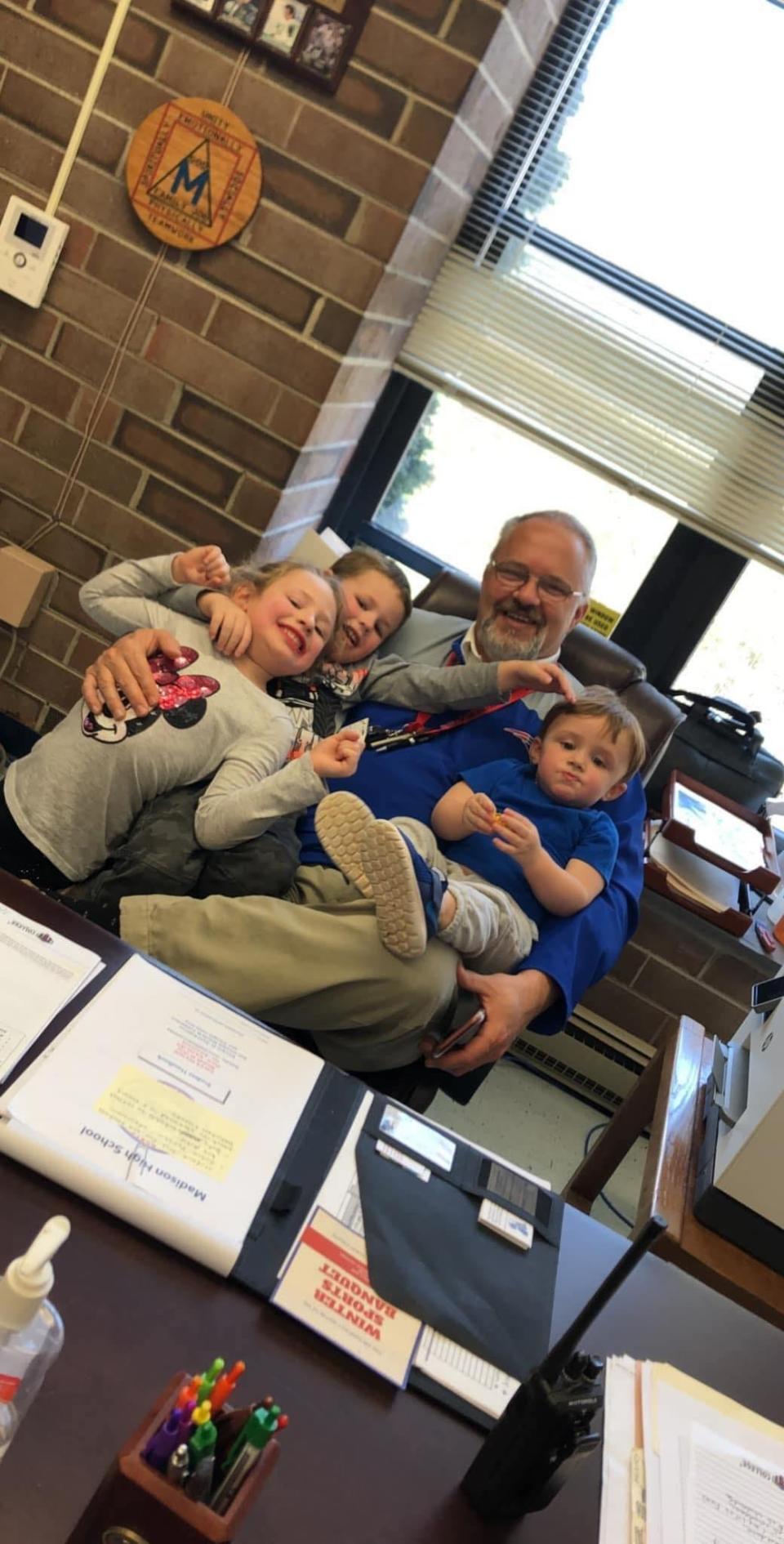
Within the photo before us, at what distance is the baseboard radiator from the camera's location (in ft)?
8.91

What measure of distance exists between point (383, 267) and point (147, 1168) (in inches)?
70.0

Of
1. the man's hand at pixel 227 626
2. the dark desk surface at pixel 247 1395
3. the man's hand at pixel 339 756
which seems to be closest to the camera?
the dark desk surface at pixel 247 1395

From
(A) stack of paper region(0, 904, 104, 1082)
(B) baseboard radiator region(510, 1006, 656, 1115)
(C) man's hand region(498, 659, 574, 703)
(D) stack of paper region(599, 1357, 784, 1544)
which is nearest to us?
(D) stack of paper region(599, 1357, 784, 1544)

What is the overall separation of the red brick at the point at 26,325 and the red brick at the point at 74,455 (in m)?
0.14

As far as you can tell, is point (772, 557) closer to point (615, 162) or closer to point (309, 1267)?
point (615, 162)

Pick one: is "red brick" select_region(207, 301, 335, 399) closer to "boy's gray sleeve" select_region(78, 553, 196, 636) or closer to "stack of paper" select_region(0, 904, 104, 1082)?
"boy's gray sleeve" select_region(78, 553, 196, 636)

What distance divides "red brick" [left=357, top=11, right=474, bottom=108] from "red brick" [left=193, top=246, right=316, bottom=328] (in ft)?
1.31

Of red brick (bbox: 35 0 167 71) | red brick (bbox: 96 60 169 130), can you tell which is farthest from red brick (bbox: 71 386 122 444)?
red brick (bbox: 35 0 167 71)

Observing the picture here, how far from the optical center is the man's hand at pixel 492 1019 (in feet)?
5.65

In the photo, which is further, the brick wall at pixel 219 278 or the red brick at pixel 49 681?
the red brick at pixel 49 681

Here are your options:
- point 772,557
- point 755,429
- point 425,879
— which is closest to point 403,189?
point 755,429

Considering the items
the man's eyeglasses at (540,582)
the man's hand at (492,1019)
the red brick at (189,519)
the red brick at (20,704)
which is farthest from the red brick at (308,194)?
the man's hand at (492,1019)

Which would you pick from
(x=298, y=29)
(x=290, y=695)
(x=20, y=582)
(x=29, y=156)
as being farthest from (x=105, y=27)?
(x=290, y=695)

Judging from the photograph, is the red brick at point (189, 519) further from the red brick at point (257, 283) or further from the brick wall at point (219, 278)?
the red brick at point (257, 283)
